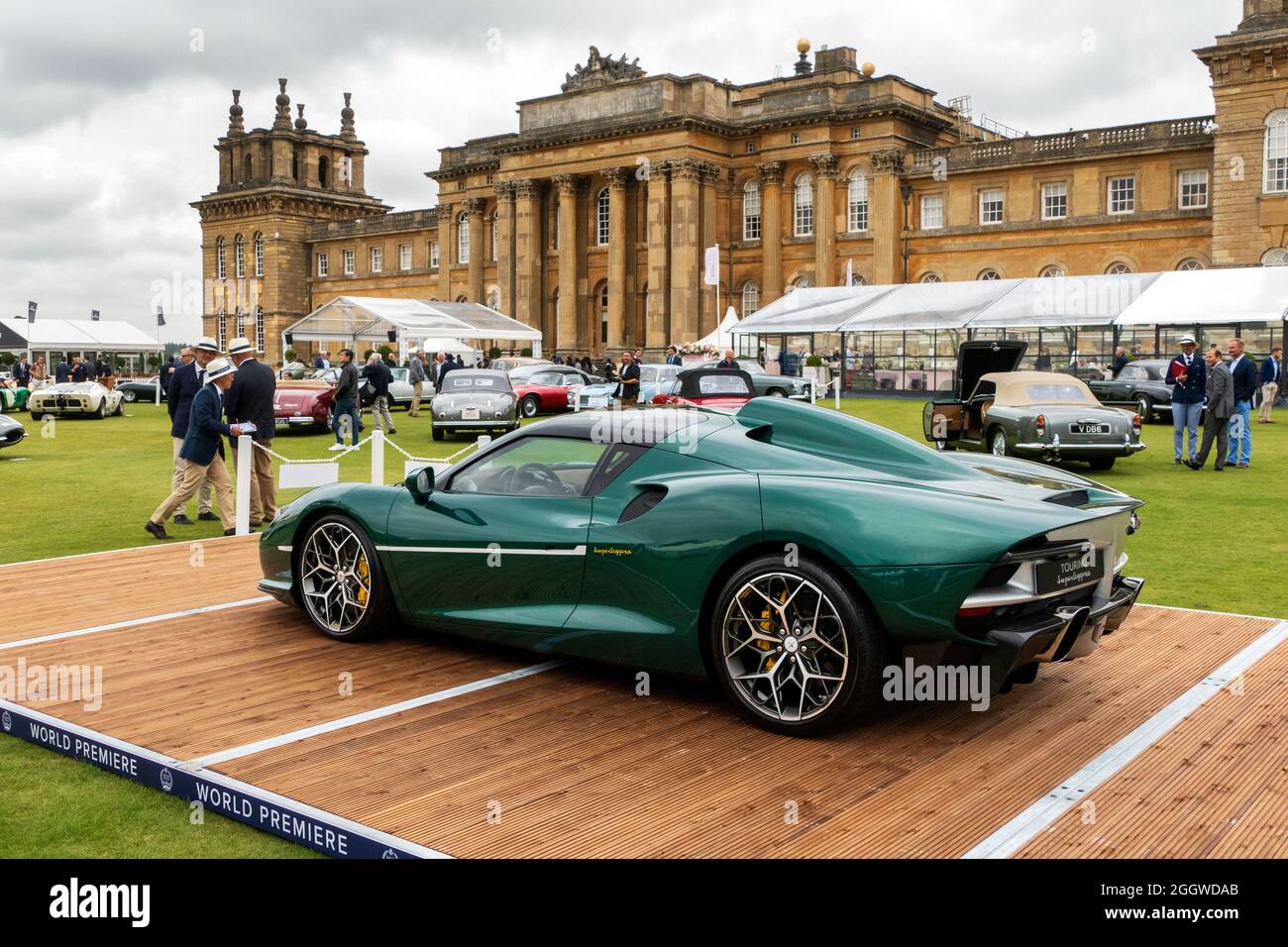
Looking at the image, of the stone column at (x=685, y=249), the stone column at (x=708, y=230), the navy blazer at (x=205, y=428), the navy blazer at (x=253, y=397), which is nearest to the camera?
the navy blazer at (x=205, y=428)

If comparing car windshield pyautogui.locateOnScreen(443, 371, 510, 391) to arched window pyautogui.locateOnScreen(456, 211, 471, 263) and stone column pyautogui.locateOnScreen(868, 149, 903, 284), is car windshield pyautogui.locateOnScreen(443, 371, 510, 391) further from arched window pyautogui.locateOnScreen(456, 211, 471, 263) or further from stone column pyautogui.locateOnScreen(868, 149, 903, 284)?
arched window pyautogui.locateOnScreen(456, 211, 471, 263)

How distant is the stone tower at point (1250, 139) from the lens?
1772 inches

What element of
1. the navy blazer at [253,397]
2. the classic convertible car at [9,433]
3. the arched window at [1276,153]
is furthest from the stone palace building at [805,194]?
the navy blazer at [253,397]

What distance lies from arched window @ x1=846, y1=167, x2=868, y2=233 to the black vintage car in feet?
101

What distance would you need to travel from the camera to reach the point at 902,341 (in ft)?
151

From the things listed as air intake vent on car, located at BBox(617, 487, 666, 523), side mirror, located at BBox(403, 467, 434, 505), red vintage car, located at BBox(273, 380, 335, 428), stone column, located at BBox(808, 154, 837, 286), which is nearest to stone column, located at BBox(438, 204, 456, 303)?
stone column, located at BBox(808, 154, 837, 286)

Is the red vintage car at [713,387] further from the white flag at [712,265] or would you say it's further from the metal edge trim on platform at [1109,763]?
the white flag at [712,265]

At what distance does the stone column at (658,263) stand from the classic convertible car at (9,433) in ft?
145

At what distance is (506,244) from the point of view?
73938 mm

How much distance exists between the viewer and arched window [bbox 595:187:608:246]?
7206cm

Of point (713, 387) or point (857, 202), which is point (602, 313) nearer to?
point (857, 202)

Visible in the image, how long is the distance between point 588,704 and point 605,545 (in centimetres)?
75

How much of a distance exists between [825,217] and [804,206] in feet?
9.99
